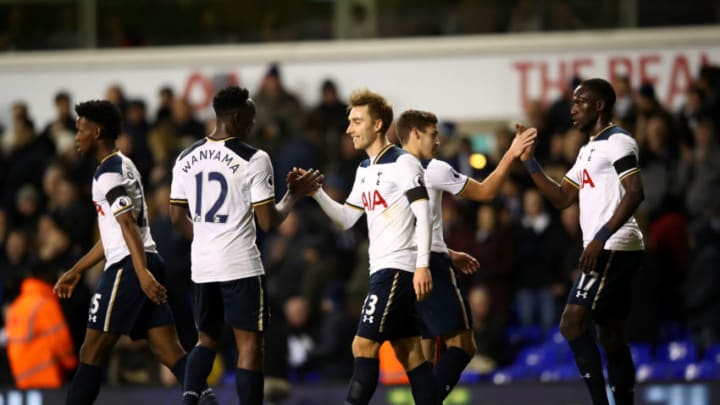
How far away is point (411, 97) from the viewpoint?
1753 centimetres

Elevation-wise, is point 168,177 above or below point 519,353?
above

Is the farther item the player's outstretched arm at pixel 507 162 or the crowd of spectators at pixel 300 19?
the crowd of spectators at pixel 300 19

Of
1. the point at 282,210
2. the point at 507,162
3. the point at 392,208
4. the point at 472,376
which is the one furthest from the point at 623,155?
the point at 472,376

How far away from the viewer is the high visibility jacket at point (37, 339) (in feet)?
40.3

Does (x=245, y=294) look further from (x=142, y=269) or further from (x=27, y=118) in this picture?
(x=27, y=118)

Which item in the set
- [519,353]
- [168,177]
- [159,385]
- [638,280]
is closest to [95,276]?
[168,177]

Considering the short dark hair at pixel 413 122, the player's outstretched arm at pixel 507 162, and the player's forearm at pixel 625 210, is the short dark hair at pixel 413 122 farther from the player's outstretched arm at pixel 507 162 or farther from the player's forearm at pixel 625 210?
the player's forearm at pixel 625 210

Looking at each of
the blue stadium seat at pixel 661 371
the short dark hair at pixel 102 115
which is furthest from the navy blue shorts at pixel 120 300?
the blue stadium seat at pixel 661 371

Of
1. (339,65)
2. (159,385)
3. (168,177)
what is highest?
(339,65)

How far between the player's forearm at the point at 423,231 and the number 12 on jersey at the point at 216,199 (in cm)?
116

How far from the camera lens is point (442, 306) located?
881cm

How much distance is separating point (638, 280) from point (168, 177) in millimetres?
5361

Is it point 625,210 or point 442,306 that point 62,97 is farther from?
point 625,210

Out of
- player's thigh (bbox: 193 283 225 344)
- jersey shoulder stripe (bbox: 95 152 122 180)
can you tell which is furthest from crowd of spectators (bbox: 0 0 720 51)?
player's thigh (bbox: 193 283 225 344)
